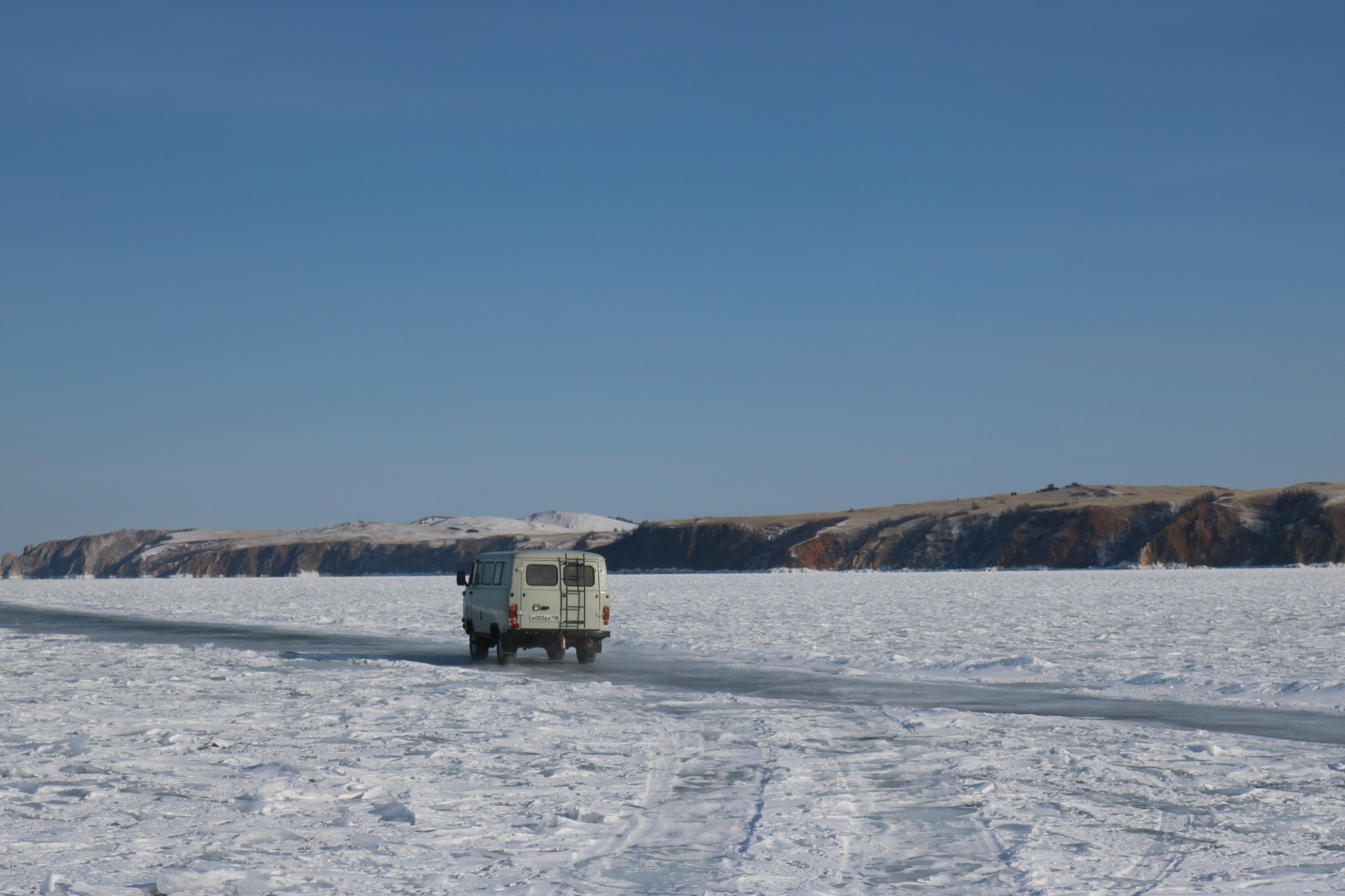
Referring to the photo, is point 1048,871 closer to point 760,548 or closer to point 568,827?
point 568,827

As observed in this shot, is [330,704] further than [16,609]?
No

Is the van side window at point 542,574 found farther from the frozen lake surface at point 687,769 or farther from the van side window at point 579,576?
the frozen lake surface at point 687,769

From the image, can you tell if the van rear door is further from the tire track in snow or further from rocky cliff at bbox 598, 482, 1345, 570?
rocky cliff at bbox 598, 482, 1345, 570

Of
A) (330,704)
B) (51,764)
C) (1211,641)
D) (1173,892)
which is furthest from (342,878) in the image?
(1211,641)

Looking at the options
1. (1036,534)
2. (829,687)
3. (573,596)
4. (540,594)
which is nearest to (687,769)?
(829,687)

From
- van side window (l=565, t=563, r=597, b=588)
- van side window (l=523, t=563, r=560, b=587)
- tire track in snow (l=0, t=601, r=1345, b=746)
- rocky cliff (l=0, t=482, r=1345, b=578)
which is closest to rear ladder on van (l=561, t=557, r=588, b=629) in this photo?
van side window (l=565, t=563, r=597, b=588)

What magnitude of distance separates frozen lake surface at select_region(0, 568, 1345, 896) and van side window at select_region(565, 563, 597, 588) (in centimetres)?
170

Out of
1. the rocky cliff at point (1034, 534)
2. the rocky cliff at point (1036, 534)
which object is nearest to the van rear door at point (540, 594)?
the rocky cliff at point (1034, 534)

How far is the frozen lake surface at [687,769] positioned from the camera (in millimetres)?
8625

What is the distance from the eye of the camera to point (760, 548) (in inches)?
6427

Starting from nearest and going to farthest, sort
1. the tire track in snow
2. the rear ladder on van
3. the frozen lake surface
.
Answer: the frozen lake surface, the tire track in snow, the rear ladder on van

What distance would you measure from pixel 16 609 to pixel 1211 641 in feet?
172

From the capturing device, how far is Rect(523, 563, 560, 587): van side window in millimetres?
25016

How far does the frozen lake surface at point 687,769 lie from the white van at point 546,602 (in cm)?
73
